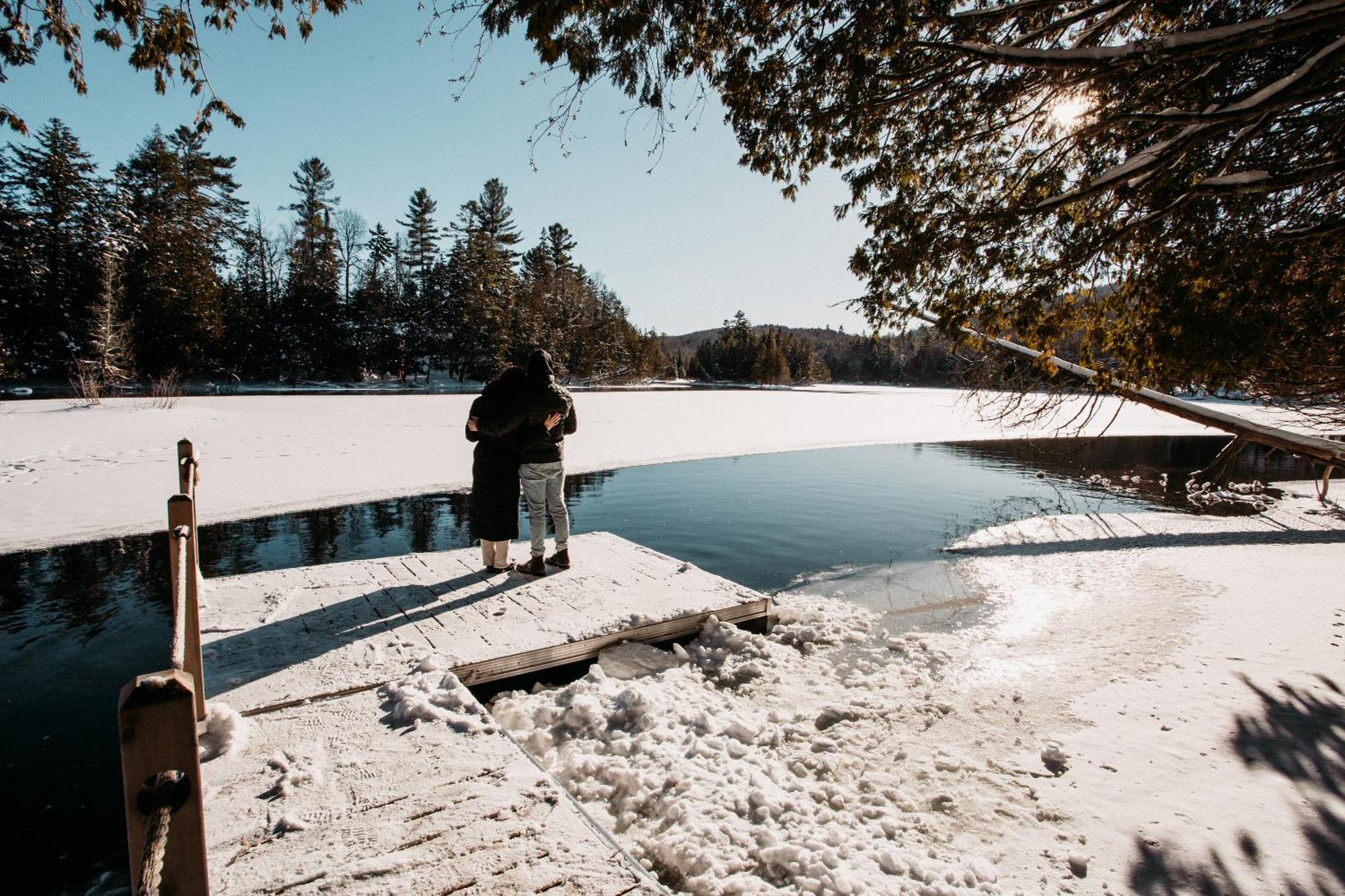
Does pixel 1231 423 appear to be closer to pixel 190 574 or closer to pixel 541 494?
pixel 541 494

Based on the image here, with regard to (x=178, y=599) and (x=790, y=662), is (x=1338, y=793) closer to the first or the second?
(x=790, y=662)

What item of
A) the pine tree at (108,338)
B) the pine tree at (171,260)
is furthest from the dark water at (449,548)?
the pine tree at (171,260)

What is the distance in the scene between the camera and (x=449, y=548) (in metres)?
8.31

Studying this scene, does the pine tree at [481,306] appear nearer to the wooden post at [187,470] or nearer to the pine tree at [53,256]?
the pine tree at [53,256]

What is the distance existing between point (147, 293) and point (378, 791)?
143 ft

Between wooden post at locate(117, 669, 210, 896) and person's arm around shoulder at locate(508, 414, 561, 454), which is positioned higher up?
person's arm around shoulder at locate(508, 414, 561, 454)

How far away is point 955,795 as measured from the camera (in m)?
3.34

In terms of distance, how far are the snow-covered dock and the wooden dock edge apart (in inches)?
0.5

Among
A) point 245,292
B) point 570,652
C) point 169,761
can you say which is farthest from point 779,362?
point 169,761

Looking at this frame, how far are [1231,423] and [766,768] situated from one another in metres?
4.53

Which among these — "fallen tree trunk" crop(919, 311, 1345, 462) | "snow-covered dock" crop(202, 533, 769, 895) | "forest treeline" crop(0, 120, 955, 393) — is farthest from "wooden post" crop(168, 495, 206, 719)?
"forest treeline" crop(0, 120, 955, 393)

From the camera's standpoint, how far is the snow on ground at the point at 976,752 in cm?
281

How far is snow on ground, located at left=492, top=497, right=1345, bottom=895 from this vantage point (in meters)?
2.81

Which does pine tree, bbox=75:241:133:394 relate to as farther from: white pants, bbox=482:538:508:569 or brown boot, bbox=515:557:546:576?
brown boot, bbox=515:557:546:576
